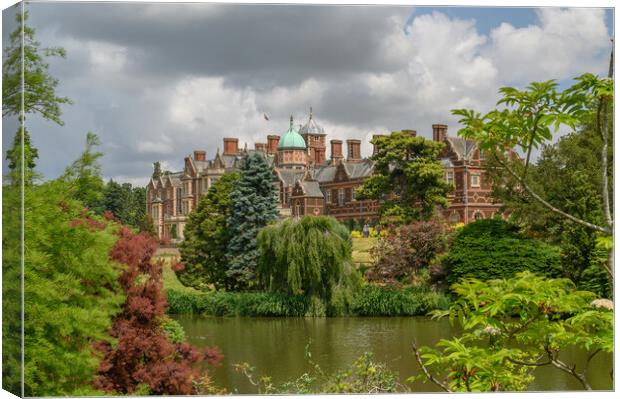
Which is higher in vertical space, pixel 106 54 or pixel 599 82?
pixel 106 54

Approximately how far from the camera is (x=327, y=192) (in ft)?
35.4

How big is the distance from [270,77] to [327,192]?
3.38 m

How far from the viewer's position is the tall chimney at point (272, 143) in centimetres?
897

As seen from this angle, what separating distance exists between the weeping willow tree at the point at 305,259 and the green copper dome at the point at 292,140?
3141mm

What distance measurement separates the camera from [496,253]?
9.09 meters

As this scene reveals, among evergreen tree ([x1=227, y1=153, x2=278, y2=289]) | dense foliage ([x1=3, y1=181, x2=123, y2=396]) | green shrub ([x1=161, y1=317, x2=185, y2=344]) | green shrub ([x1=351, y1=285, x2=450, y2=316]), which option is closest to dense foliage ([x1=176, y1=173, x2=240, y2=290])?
evergreen tree ([x1=227, y1=153, x2=278, y2=289])

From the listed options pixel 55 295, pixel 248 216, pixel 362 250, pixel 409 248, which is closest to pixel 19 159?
pixel 55 295

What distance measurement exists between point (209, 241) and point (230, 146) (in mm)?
5918

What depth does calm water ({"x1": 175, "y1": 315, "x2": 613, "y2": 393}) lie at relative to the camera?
308 inches

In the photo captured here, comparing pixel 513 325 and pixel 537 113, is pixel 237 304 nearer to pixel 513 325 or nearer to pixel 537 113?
pixel 513 325

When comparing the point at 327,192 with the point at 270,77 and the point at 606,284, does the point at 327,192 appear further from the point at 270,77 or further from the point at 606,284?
the point at 606,284

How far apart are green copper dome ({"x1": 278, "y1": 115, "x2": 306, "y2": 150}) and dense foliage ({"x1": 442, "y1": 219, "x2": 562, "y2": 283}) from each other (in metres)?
2.14

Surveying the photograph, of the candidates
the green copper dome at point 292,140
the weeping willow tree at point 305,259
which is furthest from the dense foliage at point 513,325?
the weeping willow tree at point 305,259

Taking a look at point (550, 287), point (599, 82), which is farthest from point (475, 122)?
point (550, 287)
